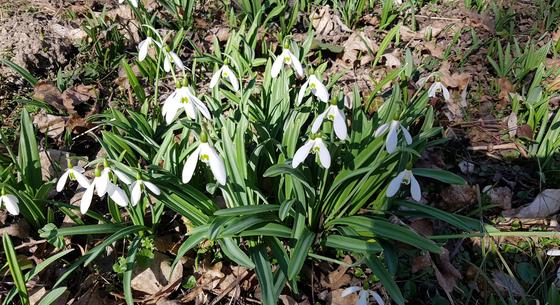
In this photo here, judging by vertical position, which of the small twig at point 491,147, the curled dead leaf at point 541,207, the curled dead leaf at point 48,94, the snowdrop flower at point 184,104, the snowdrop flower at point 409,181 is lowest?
the curled dead leaf at point 541,207

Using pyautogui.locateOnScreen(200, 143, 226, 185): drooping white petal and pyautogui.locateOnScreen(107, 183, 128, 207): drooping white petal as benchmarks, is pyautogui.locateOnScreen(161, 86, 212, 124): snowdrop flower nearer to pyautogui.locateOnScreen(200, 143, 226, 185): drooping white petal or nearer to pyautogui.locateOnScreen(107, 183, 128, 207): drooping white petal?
pyautogui.locateOnScreen(200, 143, 226, 185): drooping white petal

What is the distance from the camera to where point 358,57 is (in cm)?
324

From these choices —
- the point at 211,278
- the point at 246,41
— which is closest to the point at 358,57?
the point at 246,41

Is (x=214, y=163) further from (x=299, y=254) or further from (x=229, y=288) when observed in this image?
(x=229, y=288)

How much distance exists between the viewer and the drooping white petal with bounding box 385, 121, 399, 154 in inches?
65.4

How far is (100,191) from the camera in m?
1.52

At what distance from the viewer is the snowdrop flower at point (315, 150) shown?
5.26 feet

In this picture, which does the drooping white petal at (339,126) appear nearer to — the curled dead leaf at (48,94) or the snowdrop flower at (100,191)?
→ the snowdrop flower at (100,191)

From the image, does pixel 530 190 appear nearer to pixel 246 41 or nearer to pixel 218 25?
pixel 246 41

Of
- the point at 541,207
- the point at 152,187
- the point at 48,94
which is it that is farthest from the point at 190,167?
the point at 541,207

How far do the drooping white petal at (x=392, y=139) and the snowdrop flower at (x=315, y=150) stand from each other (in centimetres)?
23

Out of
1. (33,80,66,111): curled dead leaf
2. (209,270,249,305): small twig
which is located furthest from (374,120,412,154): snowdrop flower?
(33,80,66,111): curled dead leaf

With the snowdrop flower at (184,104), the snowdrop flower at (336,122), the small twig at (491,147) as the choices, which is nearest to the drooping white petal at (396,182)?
the snowdrop flower at (336,122)

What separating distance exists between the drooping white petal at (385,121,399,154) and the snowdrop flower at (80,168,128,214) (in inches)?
38.2
